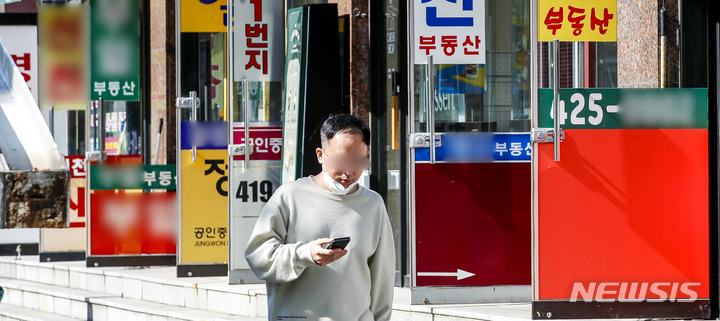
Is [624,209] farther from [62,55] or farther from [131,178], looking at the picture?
[62,55]

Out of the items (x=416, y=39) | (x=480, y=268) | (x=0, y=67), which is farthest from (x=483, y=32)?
(x=0, y=67)

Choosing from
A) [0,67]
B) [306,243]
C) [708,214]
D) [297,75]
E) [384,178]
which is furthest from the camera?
[384,178]

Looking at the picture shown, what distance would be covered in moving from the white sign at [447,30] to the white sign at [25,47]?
358 inches

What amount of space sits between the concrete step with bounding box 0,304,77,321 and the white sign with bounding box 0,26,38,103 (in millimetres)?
4721

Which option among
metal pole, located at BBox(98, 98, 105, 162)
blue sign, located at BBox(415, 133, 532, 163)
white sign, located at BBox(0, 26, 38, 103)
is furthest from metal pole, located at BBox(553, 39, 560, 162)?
white sign, located at BBox(0, 26, 38, 103)

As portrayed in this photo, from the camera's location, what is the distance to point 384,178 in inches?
411

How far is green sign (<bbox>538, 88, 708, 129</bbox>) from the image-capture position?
7.32 meters

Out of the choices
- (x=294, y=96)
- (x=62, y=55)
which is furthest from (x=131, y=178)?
(x=294, y=96)

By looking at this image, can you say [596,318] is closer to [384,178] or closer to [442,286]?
[442,286]

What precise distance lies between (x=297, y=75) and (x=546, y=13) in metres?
2.72

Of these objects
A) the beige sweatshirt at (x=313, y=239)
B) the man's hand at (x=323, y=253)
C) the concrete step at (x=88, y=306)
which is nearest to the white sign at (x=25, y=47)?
the concrete step at (x=88, y=306)

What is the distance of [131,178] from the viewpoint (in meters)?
12.7

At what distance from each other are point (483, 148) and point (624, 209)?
1402mm

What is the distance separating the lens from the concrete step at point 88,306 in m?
10.0
